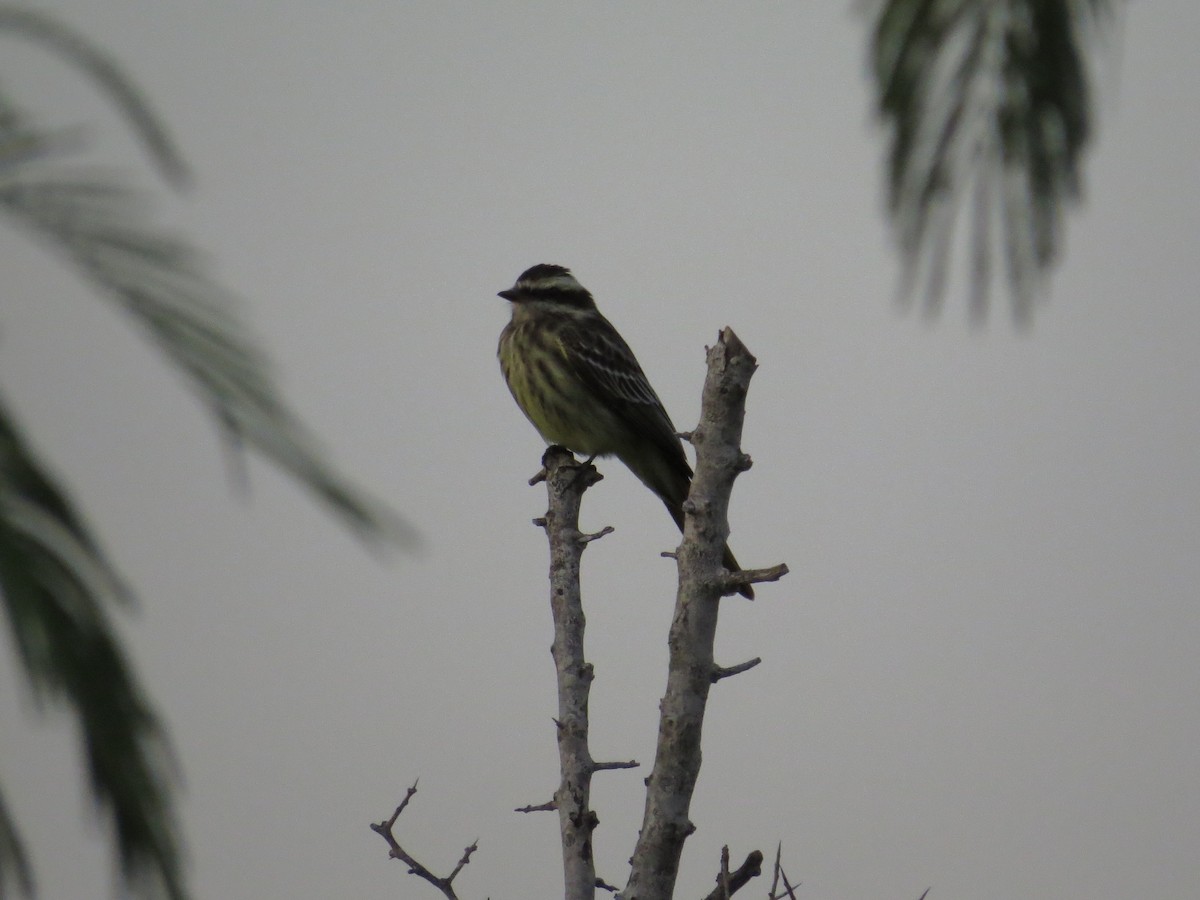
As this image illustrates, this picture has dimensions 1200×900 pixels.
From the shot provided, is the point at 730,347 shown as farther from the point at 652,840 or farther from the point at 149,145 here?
the point at 149,145

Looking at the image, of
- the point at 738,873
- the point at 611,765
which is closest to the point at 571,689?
the point at 611,765

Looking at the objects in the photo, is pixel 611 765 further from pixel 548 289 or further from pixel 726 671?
pixel 548 289

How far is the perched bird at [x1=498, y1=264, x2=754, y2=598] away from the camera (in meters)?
10.1

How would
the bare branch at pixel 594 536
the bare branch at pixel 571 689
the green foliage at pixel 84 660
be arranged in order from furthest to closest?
the bare branch at pixel 594 536
the bare branch at pixel 571 689
the green foliage at pixel 84 660

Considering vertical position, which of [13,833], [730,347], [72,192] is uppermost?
[730,347]

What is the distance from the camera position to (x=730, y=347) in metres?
5.01

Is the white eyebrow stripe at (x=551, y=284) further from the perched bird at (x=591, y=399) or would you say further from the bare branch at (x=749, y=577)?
the bare branch at (x=749, y=577)

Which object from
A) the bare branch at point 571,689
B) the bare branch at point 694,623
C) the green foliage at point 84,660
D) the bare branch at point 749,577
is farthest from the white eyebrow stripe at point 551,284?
the green foliage at point 84,660

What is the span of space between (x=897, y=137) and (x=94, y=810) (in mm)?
1156

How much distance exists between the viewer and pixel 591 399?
10.2 meters

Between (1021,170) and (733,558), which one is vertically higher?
(733,558)

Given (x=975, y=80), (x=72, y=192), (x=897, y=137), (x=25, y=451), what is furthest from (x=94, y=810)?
(x=975, y=80)

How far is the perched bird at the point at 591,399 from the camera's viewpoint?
1010 cm

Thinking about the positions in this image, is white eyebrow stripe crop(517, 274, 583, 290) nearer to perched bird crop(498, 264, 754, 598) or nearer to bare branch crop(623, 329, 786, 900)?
perched bird crop(498, 264, 754, 598)
